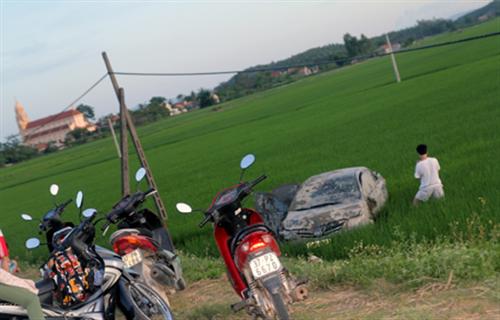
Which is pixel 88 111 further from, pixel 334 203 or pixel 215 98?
pixel 334 203

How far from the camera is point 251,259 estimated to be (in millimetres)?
4273

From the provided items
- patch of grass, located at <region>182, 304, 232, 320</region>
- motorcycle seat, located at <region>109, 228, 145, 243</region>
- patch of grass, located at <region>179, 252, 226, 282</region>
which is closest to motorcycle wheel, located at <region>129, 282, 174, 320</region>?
patch of grass, located at <region>182, 304, 232, 320</region>

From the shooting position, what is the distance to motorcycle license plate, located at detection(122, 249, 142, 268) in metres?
5.85

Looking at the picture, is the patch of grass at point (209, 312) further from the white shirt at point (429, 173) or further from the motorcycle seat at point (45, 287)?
the white shirt at point (429, 173)

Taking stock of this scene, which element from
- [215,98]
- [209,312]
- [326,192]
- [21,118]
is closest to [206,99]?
[215,98]

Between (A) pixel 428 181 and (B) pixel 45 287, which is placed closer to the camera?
(B) pixel 45 287

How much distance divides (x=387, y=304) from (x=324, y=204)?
12.8 feet

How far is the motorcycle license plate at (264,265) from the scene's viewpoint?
4.24 meters

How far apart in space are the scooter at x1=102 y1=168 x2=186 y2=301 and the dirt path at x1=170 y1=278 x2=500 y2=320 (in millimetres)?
405

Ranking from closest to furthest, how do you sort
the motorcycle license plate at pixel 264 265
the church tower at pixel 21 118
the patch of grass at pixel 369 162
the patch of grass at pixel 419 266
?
the motorcycle license plate at pixel 264 265
the patch of grass at pixel 419 266
the patch of grass at pixel 369 162
the church tower at pixel 21 118

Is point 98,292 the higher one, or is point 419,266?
point 98,292

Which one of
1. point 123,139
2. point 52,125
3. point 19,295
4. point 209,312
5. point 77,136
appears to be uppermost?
point 52,125

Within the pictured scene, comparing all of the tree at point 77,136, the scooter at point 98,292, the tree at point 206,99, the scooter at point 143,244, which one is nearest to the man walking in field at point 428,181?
the scooter at point 143,244

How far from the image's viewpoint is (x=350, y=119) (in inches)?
963
